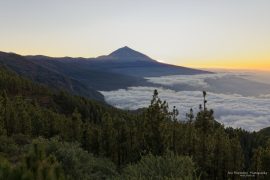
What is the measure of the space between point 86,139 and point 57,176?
66790 mm

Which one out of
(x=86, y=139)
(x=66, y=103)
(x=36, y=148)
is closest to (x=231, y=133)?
(x=66, y=103)

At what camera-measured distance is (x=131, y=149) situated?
→ 237 ft

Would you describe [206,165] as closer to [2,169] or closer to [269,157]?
[269,157]

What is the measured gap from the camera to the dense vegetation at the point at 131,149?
27156 millimetres

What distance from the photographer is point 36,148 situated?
14.7 m

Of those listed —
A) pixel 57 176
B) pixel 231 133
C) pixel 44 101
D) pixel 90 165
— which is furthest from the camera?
pixel 44 101

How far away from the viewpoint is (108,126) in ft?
253

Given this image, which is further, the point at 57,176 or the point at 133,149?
the point at 133,149

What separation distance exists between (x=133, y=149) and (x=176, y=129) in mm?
8286

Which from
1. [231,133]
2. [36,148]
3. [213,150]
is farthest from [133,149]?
[231,133]

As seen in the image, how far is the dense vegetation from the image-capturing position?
89.1 ft

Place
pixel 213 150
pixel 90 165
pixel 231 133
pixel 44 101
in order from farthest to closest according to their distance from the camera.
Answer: pixel 44 101
pixel 231 133
pixel 213 150
pixel 90 165

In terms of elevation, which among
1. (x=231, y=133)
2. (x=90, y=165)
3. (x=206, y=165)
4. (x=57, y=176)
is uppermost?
(x=57, y=176)

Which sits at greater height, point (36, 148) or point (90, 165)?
point (36, 148)
